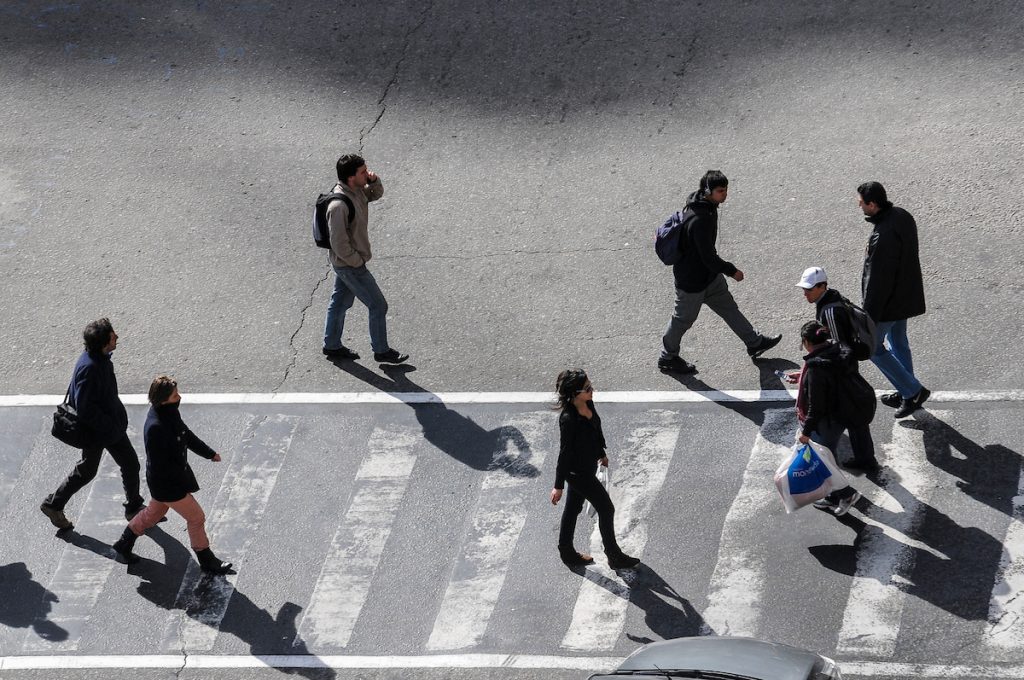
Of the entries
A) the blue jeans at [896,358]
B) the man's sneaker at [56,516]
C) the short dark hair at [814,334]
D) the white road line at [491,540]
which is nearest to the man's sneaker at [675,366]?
the white road line at [491,540]

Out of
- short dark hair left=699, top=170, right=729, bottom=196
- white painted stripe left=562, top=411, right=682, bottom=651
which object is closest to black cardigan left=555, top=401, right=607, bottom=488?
white painted stripe left=562, top=411, right=682, bottom=651

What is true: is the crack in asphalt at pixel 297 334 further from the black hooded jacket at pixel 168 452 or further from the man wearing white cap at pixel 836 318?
the man wearing white cap at pixel 836 318

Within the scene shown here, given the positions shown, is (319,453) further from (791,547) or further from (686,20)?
(686,20)

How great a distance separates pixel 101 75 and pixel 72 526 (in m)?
6.96

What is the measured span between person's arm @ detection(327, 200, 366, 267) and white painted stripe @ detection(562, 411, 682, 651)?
271 cm

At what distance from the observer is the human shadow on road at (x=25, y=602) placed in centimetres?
878

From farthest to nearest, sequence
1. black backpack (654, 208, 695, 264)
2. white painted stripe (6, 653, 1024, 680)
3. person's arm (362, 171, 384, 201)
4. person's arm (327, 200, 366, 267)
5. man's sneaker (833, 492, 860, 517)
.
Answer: person's arm (362, 171, 384, 201) < person's arm (327, 200, 366, 267) < black backpack (654, 208, 695, 264) < man's sneaker (833, 492, 860, 517) < white painted stripe (6, 653, 1024, 680)

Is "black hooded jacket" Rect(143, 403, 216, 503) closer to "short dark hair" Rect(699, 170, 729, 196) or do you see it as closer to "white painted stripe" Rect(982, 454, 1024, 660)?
"short dark hair" Rect(699, 170, 729, 196)

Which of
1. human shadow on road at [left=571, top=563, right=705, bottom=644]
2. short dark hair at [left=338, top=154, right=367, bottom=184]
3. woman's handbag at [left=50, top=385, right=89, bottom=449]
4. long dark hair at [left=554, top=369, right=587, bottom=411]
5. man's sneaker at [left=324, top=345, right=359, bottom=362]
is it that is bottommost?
woman's handbag at [left=50, top=385, right=89, bottom=449]

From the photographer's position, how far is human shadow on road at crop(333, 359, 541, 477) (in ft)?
Result: 32.1

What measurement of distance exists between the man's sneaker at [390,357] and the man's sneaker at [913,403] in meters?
4.03

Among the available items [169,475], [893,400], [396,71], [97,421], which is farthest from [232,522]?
[396,71]

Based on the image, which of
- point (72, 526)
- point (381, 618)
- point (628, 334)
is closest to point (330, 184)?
point (628, 334)

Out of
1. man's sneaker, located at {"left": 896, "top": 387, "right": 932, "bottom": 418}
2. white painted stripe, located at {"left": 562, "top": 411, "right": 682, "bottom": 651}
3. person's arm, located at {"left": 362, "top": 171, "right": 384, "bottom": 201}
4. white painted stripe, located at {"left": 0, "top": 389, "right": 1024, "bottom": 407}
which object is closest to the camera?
white painted stripe, located at {"left": 562, "top": 411, "right": 682, "bottom": 651}
